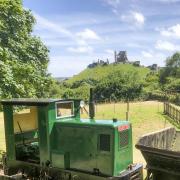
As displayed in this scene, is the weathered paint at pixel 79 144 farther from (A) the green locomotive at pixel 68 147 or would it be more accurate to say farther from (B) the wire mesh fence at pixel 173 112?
(B) the wire mesh fence at pixel 173 112

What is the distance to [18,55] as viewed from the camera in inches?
760

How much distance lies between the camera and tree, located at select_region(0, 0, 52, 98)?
43.0 feet

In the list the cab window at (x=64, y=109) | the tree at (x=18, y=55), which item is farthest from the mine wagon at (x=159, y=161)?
the tree at (x=18, y=55)

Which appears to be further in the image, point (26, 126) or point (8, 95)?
point (8, 95)

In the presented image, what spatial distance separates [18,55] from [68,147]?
36.6ft

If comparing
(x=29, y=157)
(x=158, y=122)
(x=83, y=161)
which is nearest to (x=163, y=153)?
(x=83, y=161)

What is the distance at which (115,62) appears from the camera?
13800 centimetres

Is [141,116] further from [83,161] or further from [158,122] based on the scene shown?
[83,161]

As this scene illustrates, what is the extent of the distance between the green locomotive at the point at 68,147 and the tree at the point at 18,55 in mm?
3010

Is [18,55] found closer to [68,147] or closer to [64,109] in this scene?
[64,109]

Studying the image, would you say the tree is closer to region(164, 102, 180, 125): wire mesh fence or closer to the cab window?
the cab window

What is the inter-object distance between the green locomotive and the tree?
3010 mm

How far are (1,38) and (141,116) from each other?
14.5 metres

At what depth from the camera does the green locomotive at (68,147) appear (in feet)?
28.0
